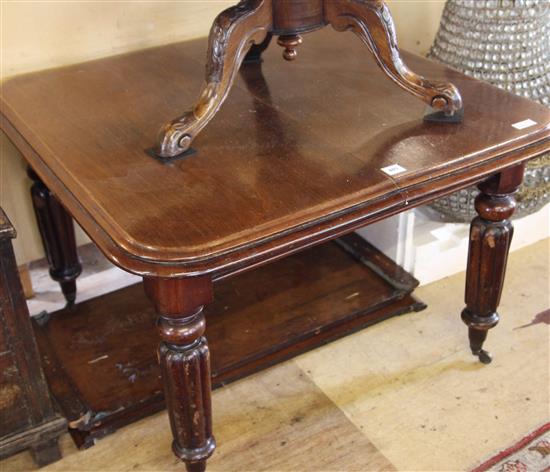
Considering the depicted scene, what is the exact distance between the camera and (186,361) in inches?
37.1

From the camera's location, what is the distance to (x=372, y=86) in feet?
3.89

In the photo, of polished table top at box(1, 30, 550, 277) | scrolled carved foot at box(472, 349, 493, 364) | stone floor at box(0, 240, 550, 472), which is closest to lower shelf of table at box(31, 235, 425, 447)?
stone floor at box(0, 240, 550, 472)

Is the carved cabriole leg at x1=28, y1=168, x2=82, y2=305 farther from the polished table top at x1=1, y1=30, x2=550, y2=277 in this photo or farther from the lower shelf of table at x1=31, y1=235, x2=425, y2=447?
the polished table top at x1=1, y1=30, x2=550, y2=277

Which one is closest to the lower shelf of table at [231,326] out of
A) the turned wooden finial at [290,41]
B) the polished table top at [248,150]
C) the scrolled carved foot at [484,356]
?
the scrolled carved foot at [484,356]

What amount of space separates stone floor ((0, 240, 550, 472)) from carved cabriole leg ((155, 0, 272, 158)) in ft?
1.52

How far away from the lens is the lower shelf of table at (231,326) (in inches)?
48.3

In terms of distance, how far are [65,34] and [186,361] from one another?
1.97 ft

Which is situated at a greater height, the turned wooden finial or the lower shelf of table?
A: the turned wooden finial

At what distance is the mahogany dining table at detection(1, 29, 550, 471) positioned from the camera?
884 mm

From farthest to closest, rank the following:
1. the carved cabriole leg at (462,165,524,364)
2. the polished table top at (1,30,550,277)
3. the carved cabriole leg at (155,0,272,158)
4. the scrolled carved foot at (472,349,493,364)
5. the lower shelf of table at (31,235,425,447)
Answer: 1. the scrolled carved foot at (472,349,493,364)
2. the lower shelf of table at (31,235,425,447)
3. the carved cabriole leg at (462,165,524,364)
4. the carved cabriole leg at (155,0,272,158)
5. the polished table top at (1,30,550,277)

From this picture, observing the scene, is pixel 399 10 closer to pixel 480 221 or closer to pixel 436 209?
pixel 436 209

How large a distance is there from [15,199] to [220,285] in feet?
1.25

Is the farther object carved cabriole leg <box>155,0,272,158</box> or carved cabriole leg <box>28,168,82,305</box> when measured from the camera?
carved cabriole leg <box>28,168,82,305</box>

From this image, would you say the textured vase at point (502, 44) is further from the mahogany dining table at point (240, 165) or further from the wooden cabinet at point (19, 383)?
the wooden cabinet at point (19, 383)
